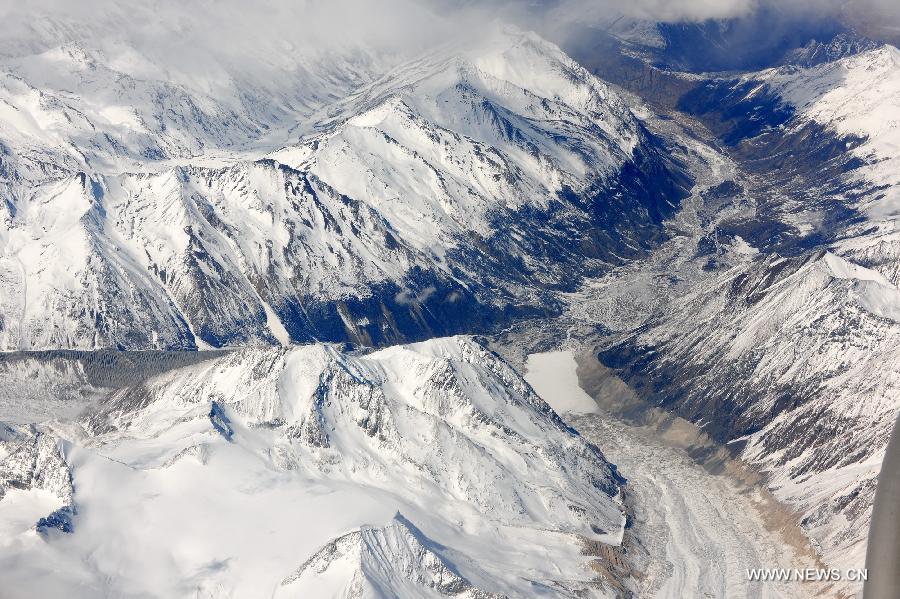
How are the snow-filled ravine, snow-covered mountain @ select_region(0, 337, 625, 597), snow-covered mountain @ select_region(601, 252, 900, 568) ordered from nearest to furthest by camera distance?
snow-covered mountain @ select_region(0, 337, 625, 597)
the snow-filled ravine
snow-covered mountain @ select_region(601, 252, 900, 568)

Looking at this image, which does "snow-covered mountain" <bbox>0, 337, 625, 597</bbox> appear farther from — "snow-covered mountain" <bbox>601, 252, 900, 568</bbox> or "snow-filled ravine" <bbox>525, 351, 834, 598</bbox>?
"snow-covered mountain" <bbox>601, 252, 900, 568</bbox>

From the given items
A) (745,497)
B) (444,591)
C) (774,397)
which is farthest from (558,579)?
(774,397)

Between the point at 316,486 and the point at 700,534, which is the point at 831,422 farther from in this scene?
the point at 316,486

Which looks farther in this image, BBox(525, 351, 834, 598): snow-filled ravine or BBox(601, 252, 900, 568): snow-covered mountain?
BBox(601, 252, 900, 568): snow-covered mountain

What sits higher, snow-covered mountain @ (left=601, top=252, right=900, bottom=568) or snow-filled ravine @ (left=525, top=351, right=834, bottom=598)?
snow-covered mountain @ (left=601, top=252, right=900, bottom=568)

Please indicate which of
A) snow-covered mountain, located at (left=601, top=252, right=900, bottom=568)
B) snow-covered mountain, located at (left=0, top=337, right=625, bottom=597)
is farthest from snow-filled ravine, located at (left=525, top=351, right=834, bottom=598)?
snow-covered mountain, located at (left=0, top=337, right=625, bottom=597)

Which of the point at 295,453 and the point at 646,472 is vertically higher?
the point at 295,453

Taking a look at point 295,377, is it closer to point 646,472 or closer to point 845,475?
point 646,472
